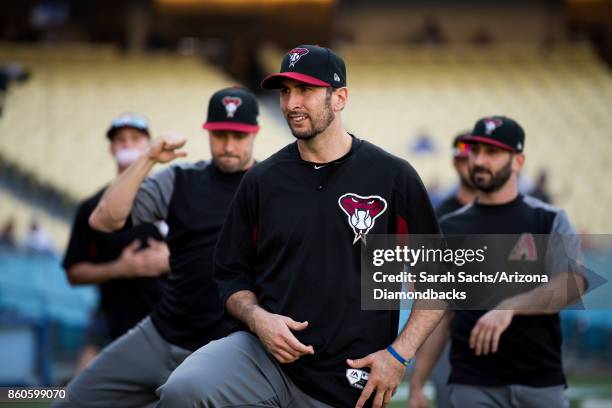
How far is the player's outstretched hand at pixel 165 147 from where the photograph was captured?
512 centimetres

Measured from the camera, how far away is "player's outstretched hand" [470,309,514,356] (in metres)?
5.29

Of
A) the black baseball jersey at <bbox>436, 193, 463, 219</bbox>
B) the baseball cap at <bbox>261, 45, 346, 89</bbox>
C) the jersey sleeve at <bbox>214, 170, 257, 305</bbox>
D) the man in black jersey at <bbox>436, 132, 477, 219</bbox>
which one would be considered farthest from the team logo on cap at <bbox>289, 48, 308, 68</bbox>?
the black baseball jersey at <bbox>436, 193, 463, 219</bbox>

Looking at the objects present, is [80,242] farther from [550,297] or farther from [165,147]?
[550,297]

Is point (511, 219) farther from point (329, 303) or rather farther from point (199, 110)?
point (199, 110)

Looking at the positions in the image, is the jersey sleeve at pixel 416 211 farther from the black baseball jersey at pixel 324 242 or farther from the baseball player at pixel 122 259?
the baseball player at pixel 122 259

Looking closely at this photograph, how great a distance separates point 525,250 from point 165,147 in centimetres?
220

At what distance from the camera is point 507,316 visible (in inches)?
210

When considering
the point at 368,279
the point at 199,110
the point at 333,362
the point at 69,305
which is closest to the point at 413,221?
the point at 368,279

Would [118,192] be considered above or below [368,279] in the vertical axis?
above

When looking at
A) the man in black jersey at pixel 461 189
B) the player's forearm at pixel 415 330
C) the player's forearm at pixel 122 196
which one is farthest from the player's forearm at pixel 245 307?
the man in black jersey at pixel 461 189

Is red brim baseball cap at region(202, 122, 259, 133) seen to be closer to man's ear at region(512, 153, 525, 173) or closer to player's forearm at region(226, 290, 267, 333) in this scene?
player's forearm at region(226, 290, 267, 333)

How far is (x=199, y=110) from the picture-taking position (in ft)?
67.7

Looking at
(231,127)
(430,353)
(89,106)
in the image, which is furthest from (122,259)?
(89,106)

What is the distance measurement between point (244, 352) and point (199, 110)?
16975 mm
